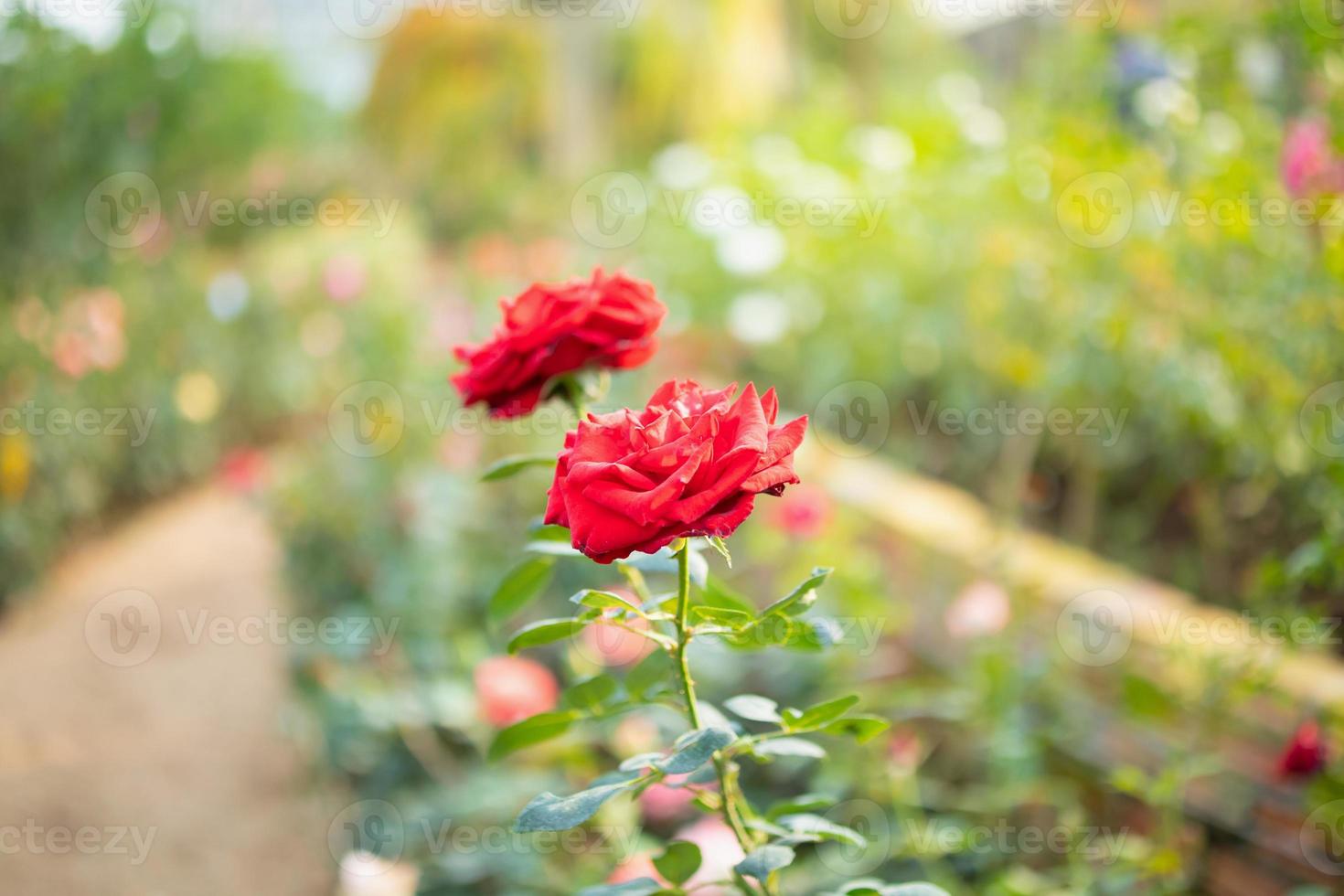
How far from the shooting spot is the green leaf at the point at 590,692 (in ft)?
2.29

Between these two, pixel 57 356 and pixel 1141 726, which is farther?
pixel 57 356

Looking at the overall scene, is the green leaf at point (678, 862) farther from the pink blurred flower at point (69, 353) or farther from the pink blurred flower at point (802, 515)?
the pink blurred flower at point (69, 353)

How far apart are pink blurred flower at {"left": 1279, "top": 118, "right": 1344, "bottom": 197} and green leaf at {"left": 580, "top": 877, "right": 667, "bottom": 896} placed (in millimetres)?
1035

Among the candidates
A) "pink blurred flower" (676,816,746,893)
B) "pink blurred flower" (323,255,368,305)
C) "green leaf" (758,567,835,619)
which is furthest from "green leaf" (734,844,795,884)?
"pink blurred flower" (323,255,368,305)

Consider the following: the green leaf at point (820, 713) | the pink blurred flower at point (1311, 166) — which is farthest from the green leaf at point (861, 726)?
the pink blurred flower at point (1311, 166)

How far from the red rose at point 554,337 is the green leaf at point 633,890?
319 millimetres

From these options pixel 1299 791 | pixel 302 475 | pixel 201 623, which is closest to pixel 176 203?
pixel 201 623

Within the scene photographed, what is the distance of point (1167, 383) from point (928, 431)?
1159 millimetres

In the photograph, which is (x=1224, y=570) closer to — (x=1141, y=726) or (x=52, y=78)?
(x=1141, y=726)

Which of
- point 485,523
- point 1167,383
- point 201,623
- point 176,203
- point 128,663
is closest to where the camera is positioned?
point 1167,383

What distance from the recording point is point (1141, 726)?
4.75 ft

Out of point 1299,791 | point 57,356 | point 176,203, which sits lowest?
point 1299,791

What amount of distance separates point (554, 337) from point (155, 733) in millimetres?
2358

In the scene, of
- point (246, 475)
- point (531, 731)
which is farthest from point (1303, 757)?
point (246, 475)
